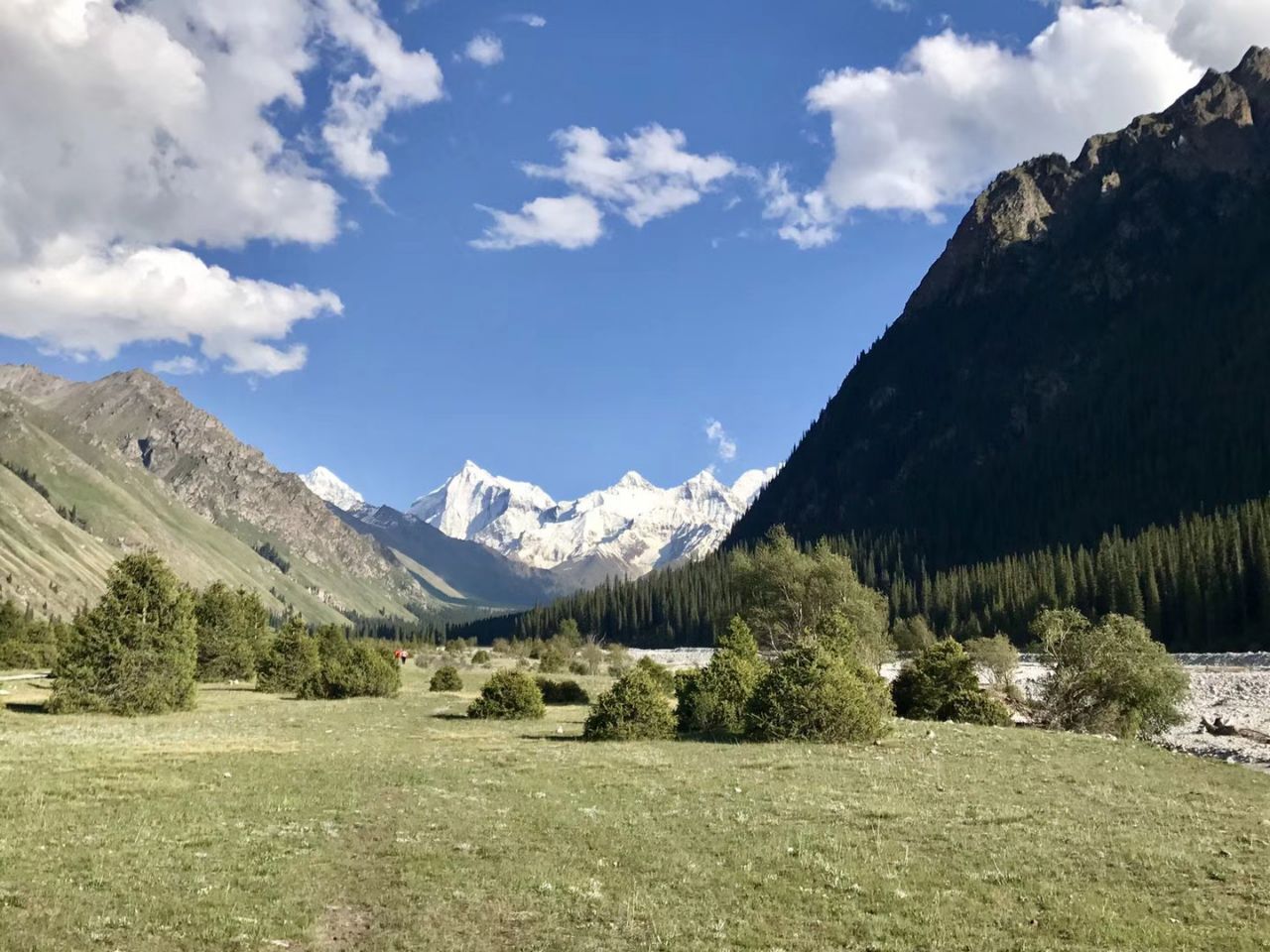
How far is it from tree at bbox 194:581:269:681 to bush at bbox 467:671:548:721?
37473 millimetres

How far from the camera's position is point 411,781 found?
2844cm

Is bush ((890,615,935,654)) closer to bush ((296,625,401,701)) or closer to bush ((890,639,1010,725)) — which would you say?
bush ((890,639,1010,725))

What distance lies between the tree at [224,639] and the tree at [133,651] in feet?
81.1

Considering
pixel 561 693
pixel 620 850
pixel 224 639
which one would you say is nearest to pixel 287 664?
pixel 224 639

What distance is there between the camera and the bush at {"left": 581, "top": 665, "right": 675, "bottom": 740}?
4219cm

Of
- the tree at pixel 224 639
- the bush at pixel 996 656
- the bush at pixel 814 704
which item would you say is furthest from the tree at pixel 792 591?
the tree at pixel 224 639

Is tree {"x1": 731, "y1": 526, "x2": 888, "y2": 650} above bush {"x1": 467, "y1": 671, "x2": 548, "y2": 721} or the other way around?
above

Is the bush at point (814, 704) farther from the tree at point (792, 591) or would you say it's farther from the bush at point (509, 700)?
the tree at point (792, 591)

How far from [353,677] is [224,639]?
70.2 ft

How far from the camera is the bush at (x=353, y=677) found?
225 ft

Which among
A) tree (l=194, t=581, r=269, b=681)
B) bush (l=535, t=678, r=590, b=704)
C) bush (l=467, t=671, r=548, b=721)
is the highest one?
tree (l=194, t=581, r=269, b=681)

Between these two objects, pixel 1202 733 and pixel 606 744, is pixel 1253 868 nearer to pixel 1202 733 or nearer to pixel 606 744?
pixel 606 744

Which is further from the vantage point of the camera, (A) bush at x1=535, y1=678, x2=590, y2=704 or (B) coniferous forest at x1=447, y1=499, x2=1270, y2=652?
(B) coniferous forest at x1=447, y1=499, x2=1270, y2=652

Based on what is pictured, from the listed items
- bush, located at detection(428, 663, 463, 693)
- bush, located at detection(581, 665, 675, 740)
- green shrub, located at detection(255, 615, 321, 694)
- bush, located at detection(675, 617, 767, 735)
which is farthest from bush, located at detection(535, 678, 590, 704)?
bush, located at detection(581, 665, 675, 740)
